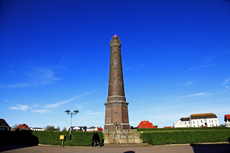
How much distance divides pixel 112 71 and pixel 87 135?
1761 centimetres

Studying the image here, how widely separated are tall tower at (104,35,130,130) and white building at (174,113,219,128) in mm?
67034

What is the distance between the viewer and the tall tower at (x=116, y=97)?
31.0m

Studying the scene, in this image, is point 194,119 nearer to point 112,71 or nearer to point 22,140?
point 112,71

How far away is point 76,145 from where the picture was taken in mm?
19984

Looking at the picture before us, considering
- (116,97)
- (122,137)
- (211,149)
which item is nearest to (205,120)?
(116,97)

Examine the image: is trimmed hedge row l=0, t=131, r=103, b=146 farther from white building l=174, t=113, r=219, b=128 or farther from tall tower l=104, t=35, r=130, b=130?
white building l=174, t=113, r=219, b=128

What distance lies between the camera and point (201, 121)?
82.3 meters

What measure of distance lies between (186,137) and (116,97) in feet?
49.7

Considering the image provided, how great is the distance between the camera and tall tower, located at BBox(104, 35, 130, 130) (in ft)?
102

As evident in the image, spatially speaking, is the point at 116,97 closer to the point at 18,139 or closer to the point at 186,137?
the point at 186,137

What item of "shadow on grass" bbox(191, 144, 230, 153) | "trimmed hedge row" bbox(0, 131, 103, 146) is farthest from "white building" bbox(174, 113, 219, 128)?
"trimmed hedge row" bbox(0, 131, 103, 146)

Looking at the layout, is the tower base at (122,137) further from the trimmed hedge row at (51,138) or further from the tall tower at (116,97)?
the tall tower at (116,97)

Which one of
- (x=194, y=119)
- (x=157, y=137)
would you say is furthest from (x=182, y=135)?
(x=194, y=119)

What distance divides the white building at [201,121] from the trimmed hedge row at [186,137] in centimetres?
6697
